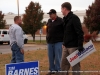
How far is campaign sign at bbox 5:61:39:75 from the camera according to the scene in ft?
15.0

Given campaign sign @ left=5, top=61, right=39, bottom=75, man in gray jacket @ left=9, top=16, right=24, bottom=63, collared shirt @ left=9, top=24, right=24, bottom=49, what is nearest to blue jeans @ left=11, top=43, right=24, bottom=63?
man in gray jacket @ left=9, top=16, right=24, bottom=63

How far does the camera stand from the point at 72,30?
6449 millimetres

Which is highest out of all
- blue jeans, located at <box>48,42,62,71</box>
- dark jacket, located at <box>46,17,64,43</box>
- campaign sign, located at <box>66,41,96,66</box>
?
dark jacket, located at <box>46,17,64,43</box>

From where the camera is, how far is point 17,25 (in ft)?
26.2

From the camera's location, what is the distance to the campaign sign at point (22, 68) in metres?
4.57

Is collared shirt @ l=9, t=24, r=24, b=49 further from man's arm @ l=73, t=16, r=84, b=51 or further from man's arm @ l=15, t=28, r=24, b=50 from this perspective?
man's arm @ l=73, t=16, r=84, b=51

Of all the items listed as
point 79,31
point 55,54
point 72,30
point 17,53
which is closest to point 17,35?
point 17,53

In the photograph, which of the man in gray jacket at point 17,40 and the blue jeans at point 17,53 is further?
the blue jeans at point 17,53

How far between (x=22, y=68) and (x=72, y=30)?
217 cm

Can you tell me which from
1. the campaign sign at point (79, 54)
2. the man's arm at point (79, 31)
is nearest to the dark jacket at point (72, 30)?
the man's arm at point (79, 31)

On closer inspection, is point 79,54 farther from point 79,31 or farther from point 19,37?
point 19,37

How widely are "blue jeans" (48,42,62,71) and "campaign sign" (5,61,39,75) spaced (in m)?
3.20

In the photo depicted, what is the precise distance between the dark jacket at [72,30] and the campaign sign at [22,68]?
185 centimetres

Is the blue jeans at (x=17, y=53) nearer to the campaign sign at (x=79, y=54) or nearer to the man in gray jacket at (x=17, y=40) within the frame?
the man in gray jacket at (x=17, y=40)
